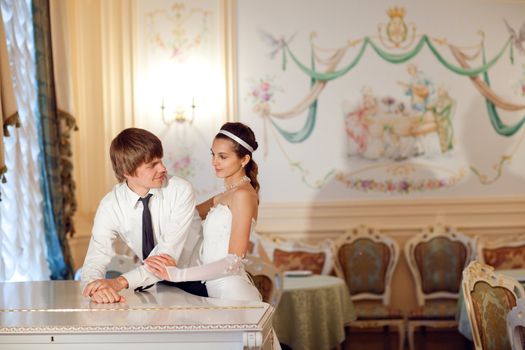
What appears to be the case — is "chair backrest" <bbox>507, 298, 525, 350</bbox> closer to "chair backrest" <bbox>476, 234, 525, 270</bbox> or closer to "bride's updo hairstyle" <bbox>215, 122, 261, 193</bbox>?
"bride's updo hairstyle" <bbox>215, 122, 261, 193</bbox>

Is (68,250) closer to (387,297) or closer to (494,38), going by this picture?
(387,297)

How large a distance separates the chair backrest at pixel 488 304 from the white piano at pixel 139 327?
157 centimetres

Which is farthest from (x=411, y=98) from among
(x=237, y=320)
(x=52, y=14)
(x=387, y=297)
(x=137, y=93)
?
(x=237, y=320)

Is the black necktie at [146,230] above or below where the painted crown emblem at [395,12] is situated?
below

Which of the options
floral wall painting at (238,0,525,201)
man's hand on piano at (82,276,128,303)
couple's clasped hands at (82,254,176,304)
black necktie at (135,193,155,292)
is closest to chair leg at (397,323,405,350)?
floral wall painting at (238,0,525,201)

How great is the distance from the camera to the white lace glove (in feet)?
10.5

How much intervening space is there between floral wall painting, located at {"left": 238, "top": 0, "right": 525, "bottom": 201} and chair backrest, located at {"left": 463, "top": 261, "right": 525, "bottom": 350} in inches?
122

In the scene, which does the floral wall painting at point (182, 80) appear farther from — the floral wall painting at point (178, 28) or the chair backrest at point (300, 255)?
the chair backrest at point (300, 255)

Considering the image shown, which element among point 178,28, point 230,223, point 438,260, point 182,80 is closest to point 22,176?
point 182,80

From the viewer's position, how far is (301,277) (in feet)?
20.8

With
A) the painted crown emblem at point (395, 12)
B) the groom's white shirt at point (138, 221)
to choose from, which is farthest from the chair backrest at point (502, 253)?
the groom's white shirt at point (138, 221)

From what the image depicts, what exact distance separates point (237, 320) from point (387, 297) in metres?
4.70

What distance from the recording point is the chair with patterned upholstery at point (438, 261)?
23.1ft

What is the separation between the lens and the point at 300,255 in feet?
22.6
